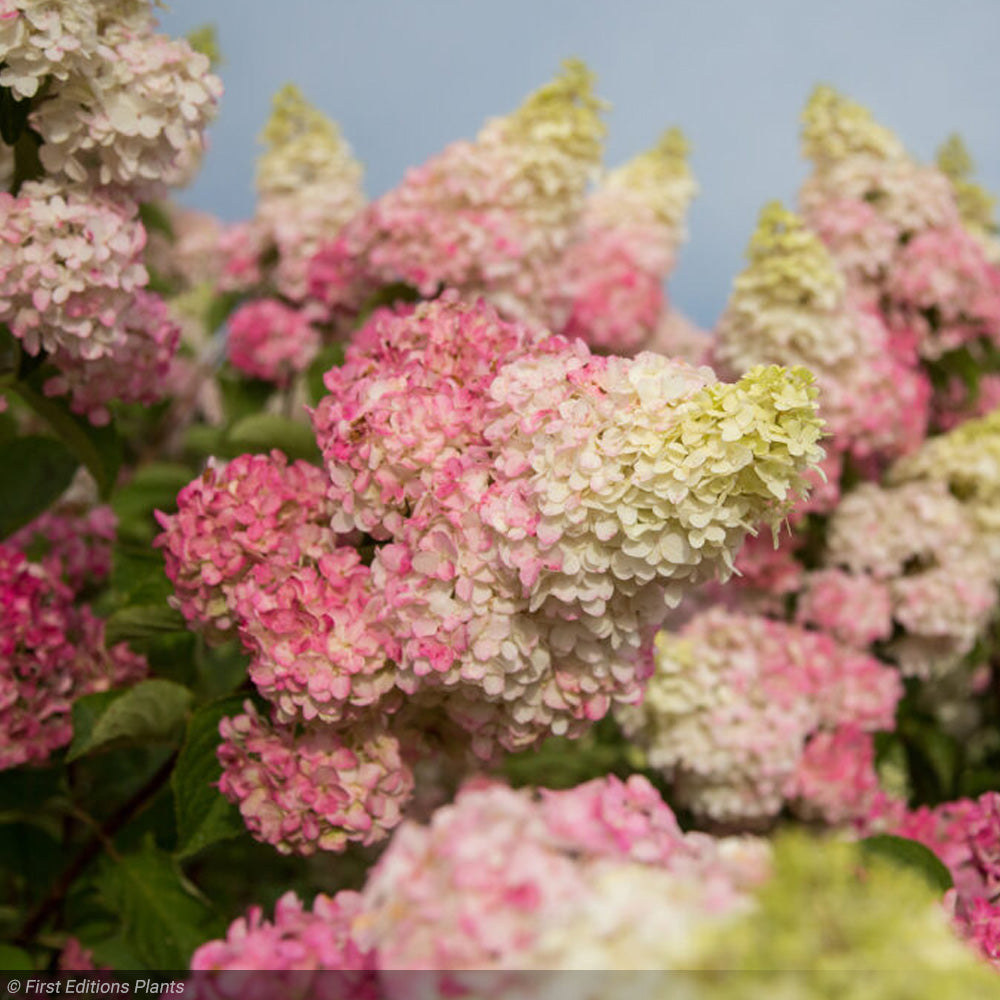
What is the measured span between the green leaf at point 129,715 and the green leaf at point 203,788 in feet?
0.30

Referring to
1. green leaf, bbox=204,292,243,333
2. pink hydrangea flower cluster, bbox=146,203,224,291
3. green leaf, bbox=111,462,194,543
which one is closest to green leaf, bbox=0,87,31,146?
green leaf, bbox=111,462,194,543

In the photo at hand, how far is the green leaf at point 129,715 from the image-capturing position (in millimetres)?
1286

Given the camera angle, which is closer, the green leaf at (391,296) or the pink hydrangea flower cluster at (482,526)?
the pink hydrangea flower cluster at (482,526)

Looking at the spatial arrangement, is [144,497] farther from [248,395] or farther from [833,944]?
[833,944]

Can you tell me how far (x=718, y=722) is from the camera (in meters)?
1.75

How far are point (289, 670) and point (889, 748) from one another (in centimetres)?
155

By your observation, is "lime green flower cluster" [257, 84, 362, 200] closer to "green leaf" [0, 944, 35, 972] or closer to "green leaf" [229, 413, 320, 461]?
"green leaf" [229, 413, 320, 461]

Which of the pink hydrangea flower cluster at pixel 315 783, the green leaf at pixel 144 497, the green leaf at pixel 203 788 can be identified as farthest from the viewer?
the green leaf at pixel 144 497

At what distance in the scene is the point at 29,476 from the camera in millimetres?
1606

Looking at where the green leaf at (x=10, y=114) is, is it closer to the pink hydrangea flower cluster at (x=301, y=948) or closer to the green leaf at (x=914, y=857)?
the pink hydrangea flower cluster at (x=301, y=948)

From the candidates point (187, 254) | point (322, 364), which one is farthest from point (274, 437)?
point (187, 254)

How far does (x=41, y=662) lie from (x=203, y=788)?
309 millimetres

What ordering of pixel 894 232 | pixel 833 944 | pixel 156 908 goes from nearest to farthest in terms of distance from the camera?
1. pixel 833 944
2. pixel 156 908
3. pixel 894 232

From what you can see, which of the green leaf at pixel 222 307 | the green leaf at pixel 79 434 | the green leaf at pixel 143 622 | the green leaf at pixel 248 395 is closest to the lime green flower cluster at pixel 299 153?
the green leaf at pixel 222 307
